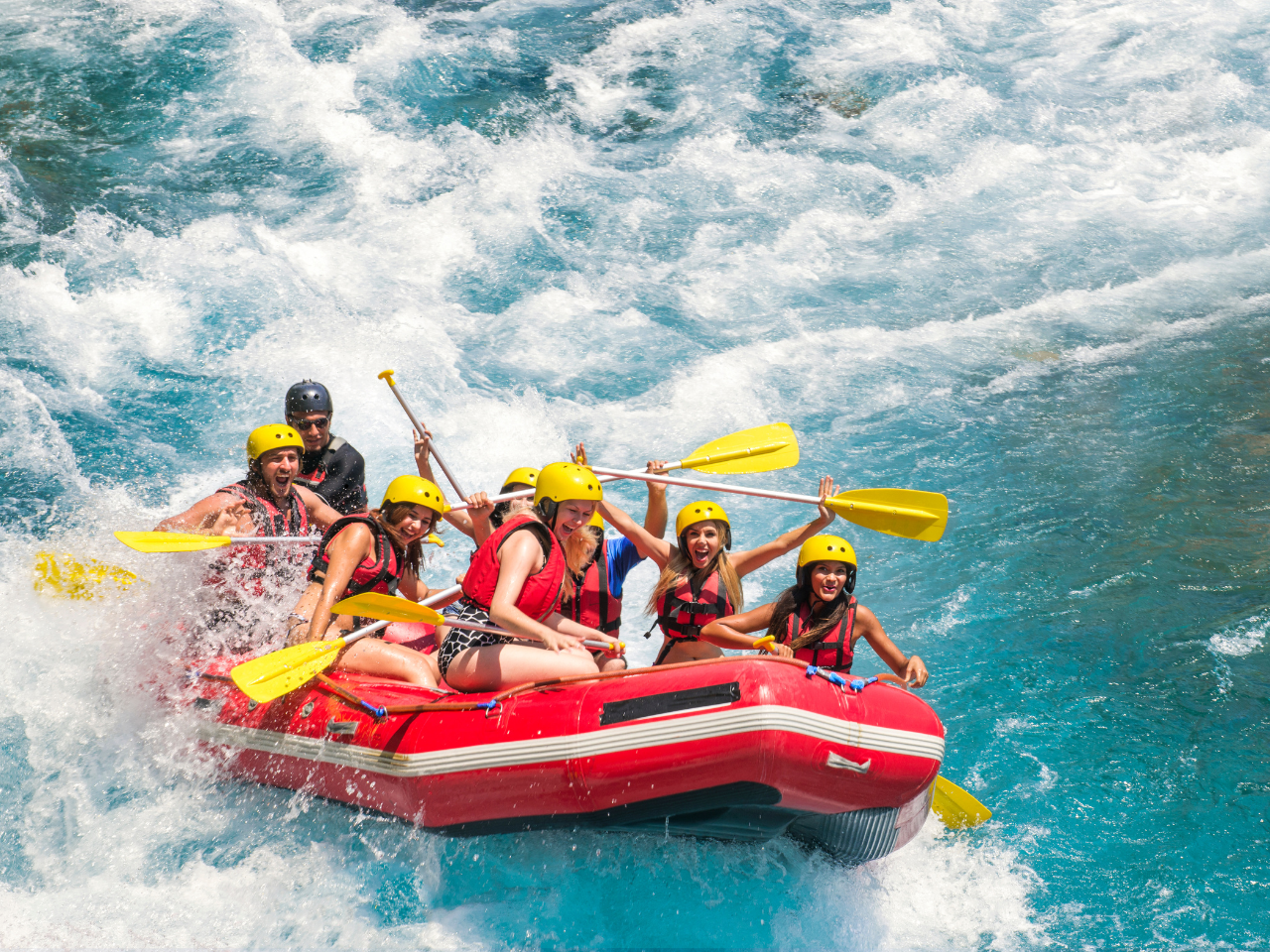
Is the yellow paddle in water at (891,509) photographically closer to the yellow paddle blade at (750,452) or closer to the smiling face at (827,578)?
the yellow paddle blade at (750,452)

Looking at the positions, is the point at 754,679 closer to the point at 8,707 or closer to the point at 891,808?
the point at 891,808

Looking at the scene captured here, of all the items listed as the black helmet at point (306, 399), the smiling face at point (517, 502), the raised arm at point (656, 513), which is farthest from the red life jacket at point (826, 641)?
the black helmet at point (306, 399)

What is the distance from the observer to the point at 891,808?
3.95 meters

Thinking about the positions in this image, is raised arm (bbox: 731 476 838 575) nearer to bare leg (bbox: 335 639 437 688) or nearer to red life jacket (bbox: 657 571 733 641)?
red life jacket (bbox: 657 571 733 641)

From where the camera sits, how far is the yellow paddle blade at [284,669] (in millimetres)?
4070

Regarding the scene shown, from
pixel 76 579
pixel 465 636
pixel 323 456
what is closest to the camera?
pixel 465 636

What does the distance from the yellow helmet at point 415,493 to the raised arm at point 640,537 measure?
816 millimetres

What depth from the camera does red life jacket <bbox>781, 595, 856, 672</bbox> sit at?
4441 millimetres

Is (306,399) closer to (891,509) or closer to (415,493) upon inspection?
(415,493)

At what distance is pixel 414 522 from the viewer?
455 centimetres

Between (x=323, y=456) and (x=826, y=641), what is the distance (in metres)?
2.97

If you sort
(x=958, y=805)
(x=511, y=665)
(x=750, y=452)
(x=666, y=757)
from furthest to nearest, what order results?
(x=750, y=452) < (x=958, y=805) < (x=511, y=665) < (x=666, y=757)

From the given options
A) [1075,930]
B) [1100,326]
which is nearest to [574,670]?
[1075,930]

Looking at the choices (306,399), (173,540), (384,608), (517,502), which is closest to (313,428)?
(306,399)
